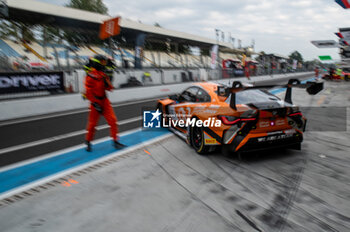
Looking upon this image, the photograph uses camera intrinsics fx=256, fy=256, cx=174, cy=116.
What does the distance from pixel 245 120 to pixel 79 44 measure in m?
23.2

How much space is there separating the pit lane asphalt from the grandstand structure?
14.8 ft

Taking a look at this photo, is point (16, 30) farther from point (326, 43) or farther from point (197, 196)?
point (326, 43)

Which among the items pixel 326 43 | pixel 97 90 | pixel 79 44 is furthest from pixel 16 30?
pixel 326 43

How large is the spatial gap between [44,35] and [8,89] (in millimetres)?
12113

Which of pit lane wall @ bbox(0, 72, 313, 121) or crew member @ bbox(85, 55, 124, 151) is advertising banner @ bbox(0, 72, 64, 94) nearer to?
pit lane wall @ bbox(0, 72, 313, 121)

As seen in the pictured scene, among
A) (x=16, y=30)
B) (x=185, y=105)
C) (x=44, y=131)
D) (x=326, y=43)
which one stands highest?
(x=16, y=30)

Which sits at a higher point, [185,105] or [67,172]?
[185,105]

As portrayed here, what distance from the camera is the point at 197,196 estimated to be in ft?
11.0

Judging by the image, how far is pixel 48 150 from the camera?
5.48m

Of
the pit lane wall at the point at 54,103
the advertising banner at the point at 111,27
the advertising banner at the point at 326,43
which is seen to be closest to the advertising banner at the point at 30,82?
the pit lane wall at the point at 54,103

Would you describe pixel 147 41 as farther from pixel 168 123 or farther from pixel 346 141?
pixel 346 141

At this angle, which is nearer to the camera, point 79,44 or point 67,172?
point 67,172

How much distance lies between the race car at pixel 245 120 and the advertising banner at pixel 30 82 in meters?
7.71

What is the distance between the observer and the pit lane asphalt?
5.35 meters
